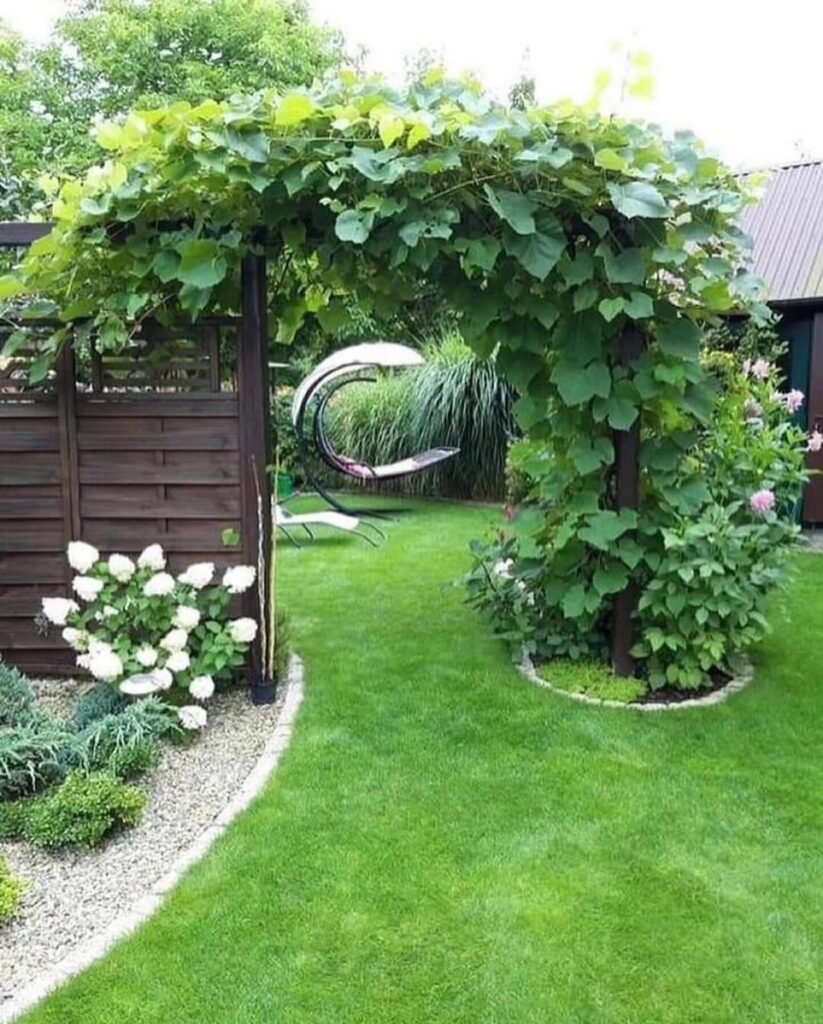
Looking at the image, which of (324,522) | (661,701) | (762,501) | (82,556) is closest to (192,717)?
(82,556)

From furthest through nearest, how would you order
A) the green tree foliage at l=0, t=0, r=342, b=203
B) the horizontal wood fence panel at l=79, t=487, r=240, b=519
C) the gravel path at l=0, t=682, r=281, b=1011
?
the green tree foliage at l=0, t=0, r=342, b=203 < the horizontal wood fence panel at l=79, t=487, r=240, b=519 < the gravel path at l=0, t=682, r=281, b=1011

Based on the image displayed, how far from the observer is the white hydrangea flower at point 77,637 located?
3.01 metres

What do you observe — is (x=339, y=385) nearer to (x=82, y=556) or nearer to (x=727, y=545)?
(x=82, y=556)

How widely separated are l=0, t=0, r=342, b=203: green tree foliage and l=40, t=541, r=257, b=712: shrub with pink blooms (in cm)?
1020

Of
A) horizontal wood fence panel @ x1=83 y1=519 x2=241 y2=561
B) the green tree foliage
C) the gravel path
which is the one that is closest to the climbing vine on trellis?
horizontal wood fence panel @ x1=83 y1=519 x2=241 y2=561

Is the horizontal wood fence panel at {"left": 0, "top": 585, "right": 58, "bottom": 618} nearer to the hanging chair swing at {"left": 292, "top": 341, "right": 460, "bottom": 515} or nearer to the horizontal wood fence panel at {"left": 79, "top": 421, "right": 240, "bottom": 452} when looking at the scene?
the horizontal wood fence panel at {"left": 79, "top": 421, "right": 240, "bottom": 452}

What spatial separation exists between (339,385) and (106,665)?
615 centimetres

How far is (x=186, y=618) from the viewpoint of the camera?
Result: 2977mm

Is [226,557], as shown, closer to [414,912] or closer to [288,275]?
[288,275]

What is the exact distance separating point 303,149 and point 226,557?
60.9 inches

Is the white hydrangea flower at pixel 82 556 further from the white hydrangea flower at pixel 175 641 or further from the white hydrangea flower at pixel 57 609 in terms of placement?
the white hydrangea flower at pixel 175 641

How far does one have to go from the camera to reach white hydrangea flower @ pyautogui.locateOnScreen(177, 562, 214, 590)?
3055 millimetres

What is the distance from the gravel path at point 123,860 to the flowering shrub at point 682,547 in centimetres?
132

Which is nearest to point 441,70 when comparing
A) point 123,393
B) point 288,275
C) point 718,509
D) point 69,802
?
point 288,275
